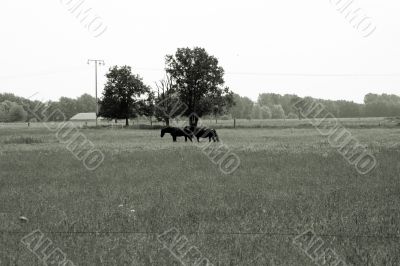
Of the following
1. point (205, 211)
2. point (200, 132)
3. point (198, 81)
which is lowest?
point (205, 211)

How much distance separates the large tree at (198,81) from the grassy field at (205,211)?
6887cm

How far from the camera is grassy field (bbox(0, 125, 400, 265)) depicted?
21.7 ft

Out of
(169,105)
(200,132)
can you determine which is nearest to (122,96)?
(169,105)

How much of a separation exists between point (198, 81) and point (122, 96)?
21.3 m

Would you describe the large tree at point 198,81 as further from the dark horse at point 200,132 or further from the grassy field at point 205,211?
the grassy field at point 205,211

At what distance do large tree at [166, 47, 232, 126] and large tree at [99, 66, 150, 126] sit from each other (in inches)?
502

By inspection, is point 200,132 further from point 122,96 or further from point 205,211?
point 122,96

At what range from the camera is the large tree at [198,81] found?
8544 cm

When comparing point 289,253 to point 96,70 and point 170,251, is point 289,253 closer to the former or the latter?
point 170,251

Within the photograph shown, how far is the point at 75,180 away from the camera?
46.0 feet

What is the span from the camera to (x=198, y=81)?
3386 inches

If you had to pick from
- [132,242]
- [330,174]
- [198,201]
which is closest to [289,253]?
[132,242]

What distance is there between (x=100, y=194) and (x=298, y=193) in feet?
17.6

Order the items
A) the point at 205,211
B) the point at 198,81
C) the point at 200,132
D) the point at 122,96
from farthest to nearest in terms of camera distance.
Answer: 1. the point at 122,96
2. the point at 198,81
3. the point at 200,132
4. the point at 205,211
